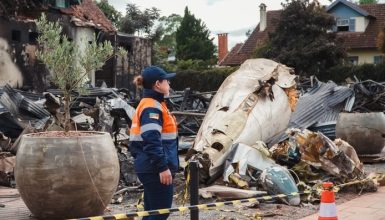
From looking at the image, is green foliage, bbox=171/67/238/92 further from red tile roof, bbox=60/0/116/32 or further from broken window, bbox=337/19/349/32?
red tile roof, bbox=60/0/116/32

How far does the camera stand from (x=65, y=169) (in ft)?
20.3

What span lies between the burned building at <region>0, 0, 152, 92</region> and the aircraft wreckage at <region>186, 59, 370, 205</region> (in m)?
10.4

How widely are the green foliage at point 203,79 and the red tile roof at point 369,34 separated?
10.5m

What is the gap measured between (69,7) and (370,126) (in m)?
18.0

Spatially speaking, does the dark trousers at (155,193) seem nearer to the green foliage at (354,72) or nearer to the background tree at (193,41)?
the green foliage at (354,72)

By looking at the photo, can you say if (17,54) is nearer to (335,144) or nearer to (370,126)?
(370,126)

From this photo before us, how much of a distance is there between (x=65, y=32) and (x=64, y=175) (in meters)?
20.3

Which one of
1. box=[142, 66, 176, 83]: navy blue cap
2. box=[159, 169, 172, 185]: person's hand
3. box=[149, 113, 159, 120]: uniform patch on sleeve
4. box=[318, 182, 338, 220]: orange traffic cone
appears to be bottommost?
box=[318, 182, 338, 220]: orange traffic cone

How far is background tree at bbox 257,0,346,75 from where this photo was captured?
36.8 m

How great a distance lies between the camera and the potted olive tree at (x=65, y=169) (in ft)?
20.4

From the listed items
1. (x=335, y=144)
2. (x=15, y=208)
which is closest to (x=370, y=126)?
(x=335, y=144)

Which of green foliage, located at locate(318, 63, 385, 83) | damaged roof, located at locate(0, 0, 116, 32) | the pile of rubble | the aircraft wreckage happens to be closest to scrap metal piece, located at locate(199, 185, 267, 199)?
the pile of rubble

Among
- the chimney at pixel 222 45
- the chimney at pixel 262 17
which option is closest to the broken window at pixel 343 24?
the chimney at pixel 262 17

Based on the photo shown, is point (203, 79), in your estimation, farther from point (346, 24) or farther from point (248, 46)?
point (346, 24)
